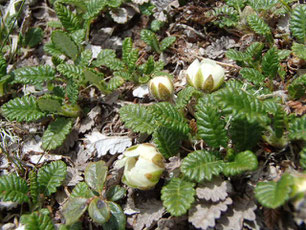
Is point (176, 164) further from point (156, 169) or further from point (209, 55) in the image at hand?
point (209, 55)

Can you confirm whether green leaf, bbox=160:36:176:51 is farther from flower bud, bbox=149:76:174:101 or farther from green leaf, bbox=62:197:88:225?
green leaf, bbox=62:197:88:225

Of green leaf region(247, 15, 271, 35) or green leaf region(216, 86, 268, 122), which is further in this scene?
green leaf region(247, 15, 271, 35)

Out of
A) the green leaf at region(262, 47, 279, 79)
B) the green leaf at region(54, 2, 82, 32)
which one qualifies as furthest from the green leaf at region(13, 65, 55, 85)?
the green leaf at region(262, 47, 279, 79)

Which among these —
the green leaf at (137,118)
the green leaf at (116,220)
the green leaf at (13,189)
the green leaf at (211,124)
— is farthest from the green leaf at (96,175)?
the green leaf at (211,124)

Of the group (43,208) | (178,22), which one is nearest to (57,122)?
(43,208)

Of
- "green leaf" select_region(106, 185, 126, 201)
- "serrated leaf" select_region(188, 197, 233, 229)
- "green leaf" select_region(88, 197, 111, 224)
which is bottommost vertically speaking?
"green leaf" select_region(106, 185, 126, 201)

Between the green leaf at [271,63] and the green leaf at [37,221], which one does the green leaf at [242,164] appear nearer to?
the green leaf at [271,63]
